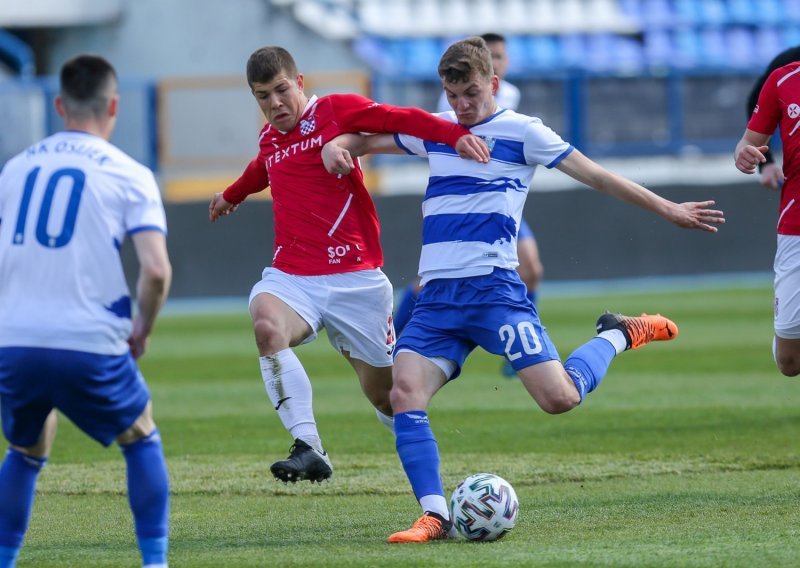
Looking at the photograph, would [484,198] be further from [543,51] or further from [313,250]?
[543,51]

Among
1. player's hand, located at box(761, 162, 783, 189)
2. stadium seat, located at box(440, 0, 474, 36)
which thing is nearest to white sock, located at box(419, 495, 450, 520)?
player's hand, located at box(761, 162, 783, 189)

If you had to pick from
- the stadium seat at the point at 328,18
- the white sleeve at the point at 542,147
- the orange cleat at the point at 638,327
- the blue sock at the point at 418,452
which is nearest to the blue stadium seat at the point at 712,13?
the stadium seat at the point at 328,18

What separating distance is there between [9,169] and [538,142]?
2.40 meters

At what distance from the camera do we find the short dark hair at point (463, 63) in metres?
5.89

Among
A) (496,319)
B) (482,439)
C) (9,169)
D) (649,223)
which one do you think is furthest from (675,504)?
(649,223)

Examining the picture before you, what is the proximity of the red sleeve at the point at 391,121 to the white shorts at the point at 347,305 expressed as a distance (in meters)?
0.75

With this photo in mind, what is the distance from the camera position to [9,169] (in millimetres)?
4629

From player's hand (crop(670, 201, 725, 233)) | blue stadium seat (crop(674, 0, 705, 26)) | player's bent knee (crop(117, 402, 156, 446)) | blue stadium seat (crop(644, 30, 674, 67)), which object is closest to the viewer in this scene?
player's bent knee (crop(117, 402, 156, 446))

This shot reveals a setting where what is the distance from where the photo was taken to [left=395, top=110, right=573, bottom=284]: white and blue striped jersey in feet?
19.7

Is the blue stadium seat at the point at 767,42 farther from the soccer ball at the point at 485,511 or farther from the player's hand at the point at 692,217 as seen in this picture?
the soccer ball at the point at 485,511

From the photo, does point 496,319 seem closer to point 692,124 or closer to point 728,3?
point 692,124

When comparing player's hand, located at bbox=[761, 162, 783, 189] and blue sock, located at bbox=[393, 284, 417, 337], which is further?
blue sock, located at bbox=[393, 284, 417, 337]

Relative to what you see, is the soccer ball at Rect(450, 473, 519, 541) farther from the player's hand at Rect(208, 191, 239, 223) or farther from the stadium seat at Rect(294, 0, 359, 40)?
the stadium seat at Rect(294, 0, 359, 40)

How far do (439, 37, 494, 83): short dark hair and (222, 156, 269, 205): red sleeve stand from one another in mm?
1420
